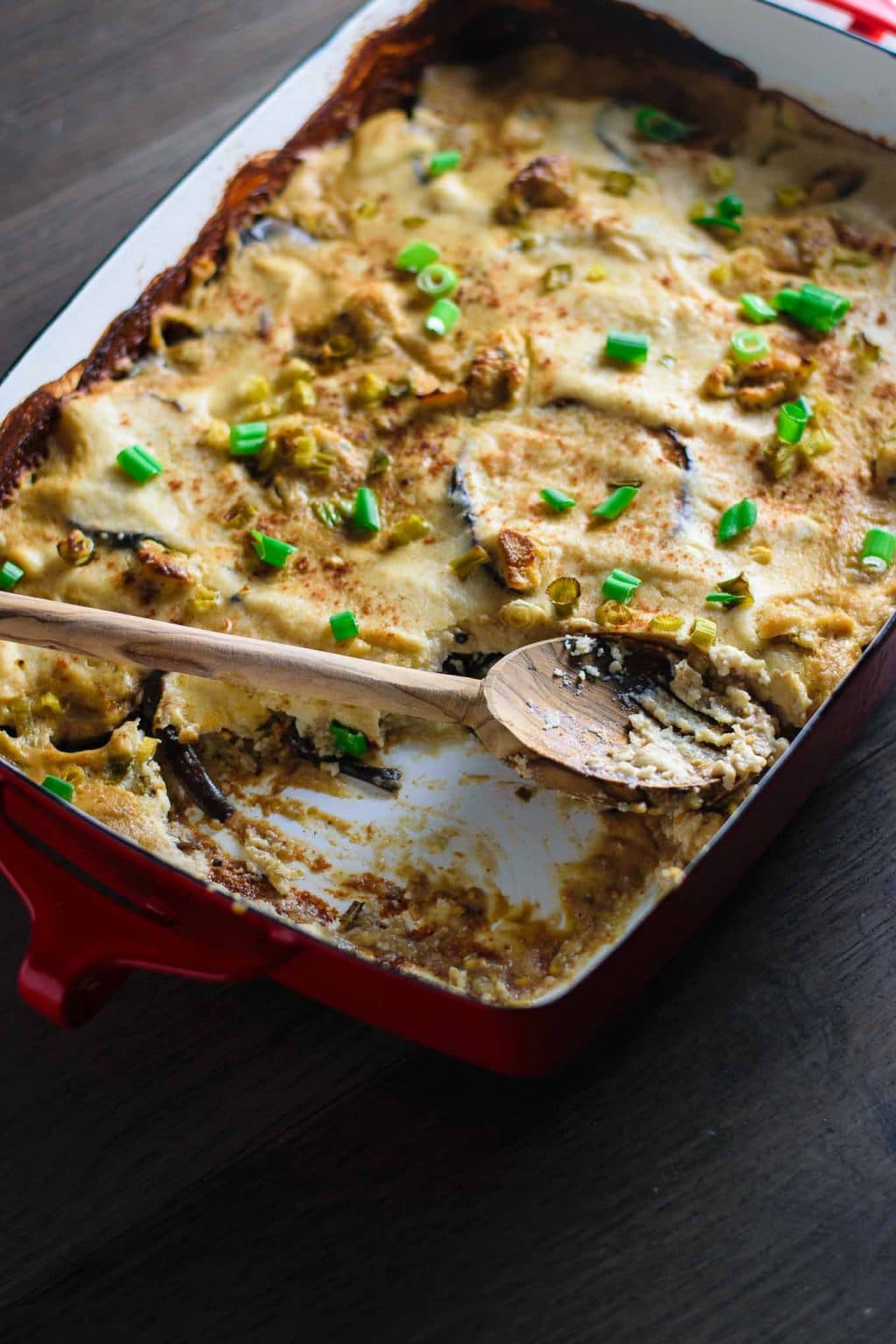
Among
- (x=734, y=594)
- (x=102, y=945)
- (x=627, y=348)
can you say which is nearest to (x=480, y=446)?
(x=627, y=348)

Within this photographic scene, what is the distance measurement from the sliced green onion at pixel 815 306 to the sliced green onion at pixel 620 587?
26.1 inches

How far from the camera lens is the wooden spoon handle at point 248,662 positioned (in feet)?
6.23

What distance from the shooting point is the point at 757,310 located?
2.39 meters

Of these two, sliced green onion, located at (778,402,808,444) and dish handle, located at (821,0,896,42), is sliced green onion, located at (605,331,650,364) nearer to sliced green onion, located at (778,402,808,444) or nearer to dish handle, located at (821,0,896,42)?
sliced green onion, located at (778,402,808,444)

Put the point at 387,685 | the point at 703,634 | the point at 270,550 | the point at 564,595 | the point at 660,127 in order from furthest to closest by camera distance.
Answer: the point at 660,127
the point at 270,550
the point at 564,595
the point at 703,634
the point at 387,685

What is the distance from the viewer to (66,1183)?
197 cm

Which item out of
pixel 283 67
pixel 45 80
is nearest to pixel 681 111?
pixel 283 67

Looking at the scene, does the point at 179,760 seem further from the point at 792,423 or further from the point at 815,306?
the point at 815,306

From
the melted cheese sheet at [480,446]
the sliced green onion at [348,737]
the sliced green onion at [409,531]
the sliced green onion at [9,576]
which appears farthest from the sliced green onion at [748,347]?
the sliced green onion at [9,576]

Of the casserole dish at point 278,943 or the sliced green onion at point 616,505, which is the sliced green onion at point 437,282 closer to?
the sliced green onion at point 616,505

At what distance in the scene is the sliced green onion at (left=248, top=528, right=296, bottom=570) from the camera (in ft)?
7.30

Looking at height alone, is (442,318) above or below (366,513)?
above

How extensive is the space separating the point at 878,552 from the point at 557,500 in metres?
0.53

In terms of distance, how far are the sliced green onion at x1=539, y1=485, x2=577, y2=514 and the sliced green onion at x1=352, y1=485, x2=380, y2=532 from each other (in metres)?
0.29
